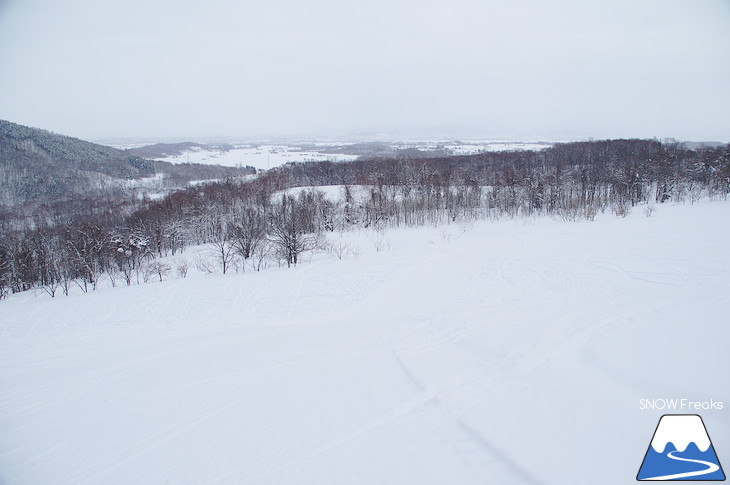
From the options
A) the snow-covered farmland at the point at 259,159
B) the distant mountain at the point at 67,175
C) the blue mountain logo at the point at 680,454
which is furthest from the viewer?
the snow-covered farmland at the point at 259,159

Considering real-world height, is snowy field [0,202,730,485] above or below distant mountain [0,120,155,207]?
below

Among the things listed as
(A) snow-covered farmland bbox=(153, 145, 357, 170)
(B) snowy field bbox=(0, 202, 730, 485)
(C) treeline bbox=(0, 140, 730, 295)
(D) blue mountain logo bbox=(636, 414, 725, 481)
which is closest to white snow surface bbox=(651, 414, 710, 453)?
(D) blue mountain logo bbox=(636, 414, 725, 481)

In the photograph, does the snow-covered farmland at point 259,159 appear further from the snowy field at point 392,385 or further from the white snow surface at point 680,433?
the white snow surface at point 680,433

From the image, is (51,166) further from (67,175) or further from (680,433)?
(680,433)

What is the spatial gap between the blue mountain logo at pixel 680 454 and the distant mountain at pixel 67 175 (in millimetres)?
69859

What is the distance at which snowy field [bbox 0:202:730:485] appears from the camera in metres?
4.32

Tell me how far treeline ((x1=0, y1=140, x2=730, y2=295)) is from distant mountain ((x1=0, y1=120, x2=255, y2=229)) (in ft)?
72.4

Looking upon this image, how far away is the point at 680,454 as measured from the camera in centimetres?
395

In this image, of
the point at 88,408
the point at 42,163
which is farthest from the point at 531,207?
the point at 42,163

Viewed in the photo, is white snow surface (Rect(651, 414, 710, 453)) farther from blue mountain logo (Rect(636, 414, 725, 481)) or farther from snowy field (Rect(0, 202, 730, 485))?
snowy field (Rect(0, 202, 730, 485))

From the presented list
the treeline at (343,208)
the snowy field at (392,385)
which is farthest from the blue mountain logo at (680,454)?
the treeline at (343,208)

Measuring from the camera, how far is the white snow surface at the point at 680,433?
3.95 m

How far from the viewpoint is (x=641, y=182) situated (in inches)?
1784

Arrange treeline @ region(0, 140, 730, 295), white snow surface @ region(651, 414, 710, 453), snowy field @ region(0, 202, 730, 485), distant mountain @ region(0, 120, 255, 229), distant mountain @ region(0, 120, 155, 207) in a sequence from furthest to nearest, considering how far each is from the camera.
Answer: distant mountain @ region(0, 120, 155, 207) < distant mountain @ region(0, 120, 255, 229) < treeline @ region(0, 140, 730, 295) < snowy field @ region(0, 202, 730, 485) < white snow surface @ region(651, 414, 710, 453)
